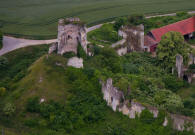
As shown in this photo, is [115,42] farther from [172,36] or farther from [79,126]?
[79,126]

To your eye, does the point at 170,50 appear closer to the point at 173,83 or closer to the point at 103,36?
the point at 173,83

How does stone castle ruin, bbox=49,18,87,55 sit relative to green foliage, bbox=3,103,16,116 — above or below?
above

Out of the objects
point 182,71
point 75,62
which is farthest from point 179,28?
point 75,62

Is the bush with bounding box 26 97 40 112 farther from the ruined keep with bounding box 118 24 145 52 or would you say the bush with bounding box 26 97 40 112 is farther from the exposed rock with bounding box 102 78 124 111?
the ruined keep with bounding box 118 24 145 52

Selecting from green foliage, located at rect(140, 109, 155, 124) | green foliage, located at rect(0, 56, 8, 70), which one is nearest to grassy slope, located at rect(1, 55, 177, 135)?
green foliage, located at rect(140, 109, 155, 124)

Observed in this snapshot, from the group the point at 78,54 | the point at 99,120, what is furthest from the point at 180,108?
the point at 78,54
